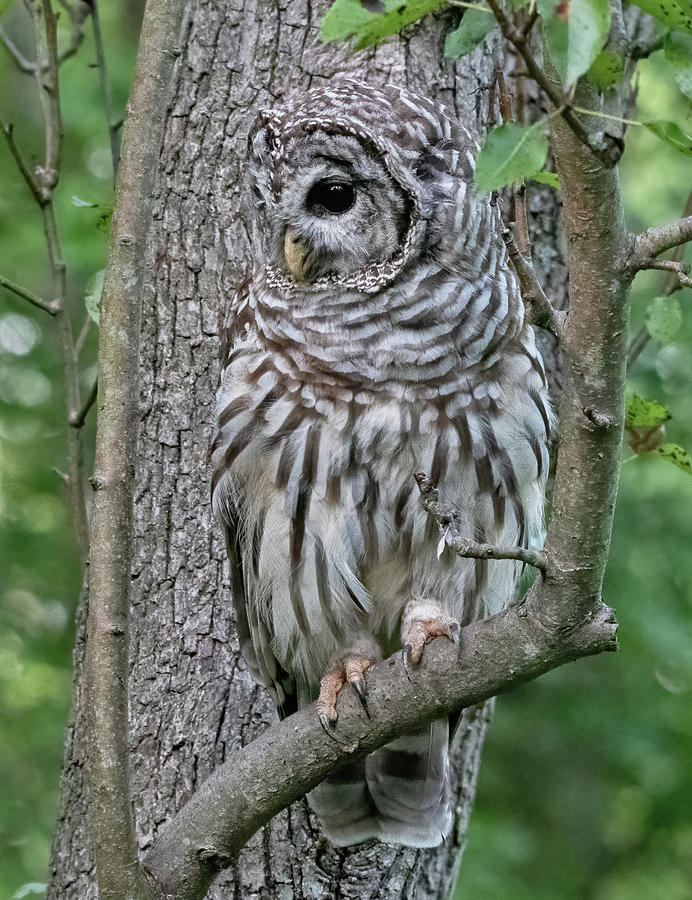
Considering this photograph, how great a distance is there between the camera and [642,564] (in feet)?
15.9

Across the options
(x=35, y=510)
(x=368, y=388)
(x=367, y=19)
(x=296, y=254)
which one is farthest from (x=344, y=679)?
(x=35, y=510)

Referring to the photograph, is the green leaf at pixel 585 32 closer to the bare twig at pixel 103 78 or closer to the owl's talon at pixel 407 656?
the owl's talon at pixel 407 656

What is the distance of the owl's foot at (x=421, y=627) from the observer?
94.2 inches

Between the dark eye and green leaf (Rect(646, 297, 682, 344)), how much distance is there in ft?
2.76

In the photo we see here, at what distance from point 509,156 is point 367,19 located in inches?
12.9

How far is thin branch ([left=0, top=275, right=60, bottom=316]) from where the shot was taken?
9.41 ft

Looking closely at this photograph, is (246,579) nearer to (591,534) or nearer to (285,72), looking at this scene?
(591,534)

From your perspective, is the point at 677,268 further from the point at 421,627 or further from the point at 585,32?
the point at 421,627

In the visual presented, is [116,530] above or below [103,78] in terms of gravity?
below

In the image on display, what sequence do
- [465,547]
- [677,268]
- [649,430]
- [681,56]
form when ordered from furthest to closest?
[649,430] → [465,547] → [677,268] → [681,56]

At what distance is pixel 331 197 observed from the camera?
2902 millimetres

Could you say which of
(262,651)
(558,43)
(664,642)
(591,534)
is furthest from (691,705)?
(558,43)

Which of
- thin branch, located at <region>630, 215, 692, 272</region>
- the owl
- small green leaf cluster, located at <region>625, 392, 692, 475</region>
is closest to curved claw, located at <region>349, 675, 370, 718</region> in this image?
the owl

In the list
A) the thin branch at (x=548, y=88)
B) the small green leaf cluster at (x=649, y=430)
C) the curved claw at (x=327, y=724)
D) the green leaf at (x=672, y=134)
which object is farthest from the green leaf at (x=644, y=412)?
the green leaf at (x=672, y=134)
